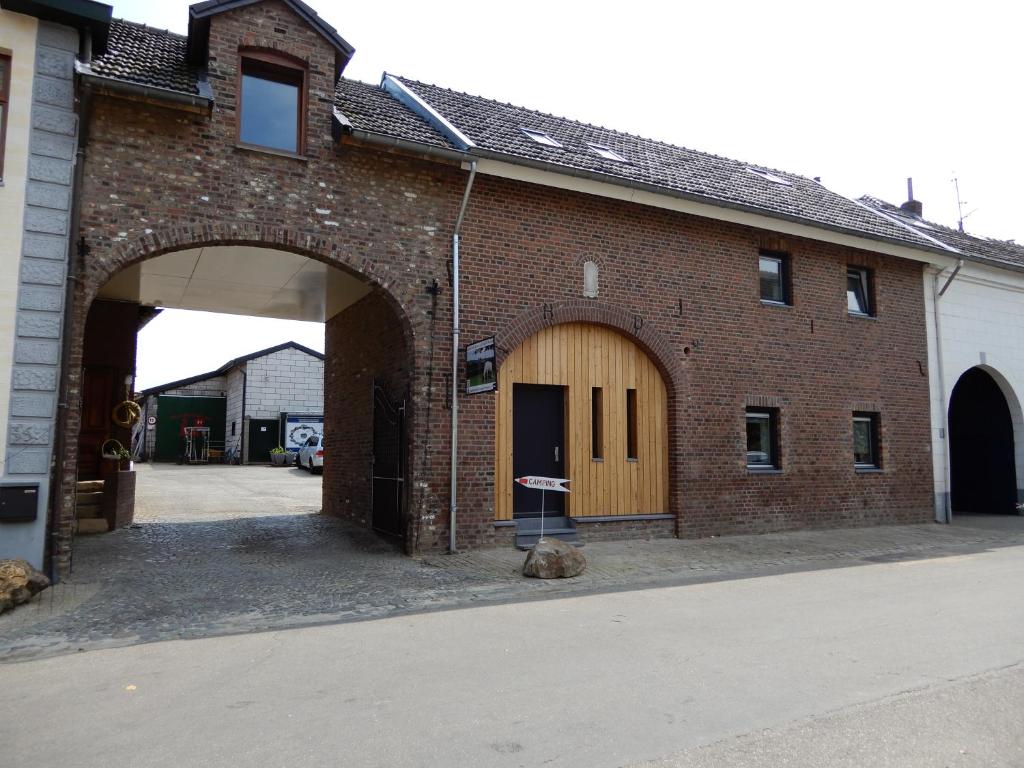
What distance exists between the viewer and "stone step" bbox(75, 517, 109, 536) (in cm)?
1203

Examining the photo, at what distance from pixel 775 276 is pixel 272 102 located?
928 cm

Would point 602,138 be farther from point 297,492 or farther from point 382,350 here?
point 297,492

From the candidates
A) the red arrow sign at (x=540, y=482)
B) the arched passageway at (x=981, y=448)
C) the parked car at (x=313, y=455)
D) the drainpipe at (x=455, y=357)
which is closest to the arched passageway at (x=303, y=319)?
the drainpipe at (x=455, y=357)

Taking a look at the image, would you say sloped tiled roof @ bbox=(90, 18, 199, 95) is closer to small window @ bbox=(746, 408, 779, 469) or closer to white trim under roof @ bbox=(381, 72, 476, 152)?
white trim under roof @ bbox=(381, 72, 476, 152)

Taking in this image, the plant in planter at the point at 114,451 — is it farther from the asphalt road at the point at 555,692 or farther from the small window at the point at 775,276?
the small window at the point at 775,276

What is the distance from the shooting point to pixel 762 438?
13.8 meters

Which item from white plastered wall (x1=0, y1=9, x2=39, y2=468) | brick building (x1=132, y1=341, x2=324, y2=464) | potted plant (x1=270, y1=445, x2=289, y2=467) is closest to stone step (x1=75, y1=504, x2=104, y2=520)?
white plastered wall (x1=0, y1=9, x2=39, y2=468)

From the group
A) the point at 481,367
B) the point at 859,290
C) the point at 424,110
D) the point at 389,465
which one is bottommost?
the point at 389,465

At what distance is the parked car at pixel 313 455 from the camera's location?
2916 cm

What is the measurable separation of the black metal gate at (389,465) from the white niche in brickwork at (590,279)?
10.9ft

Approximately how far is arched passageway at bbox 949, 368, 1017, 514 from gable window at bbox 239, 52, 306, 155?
1602cm

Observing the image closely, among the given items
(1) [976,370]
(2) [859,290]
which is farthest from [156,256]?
(1) [976,370]

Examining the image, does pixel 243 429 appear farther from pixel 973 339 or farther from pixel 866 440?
pixel 973 339

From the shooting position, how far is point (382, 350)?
12.8 meters
